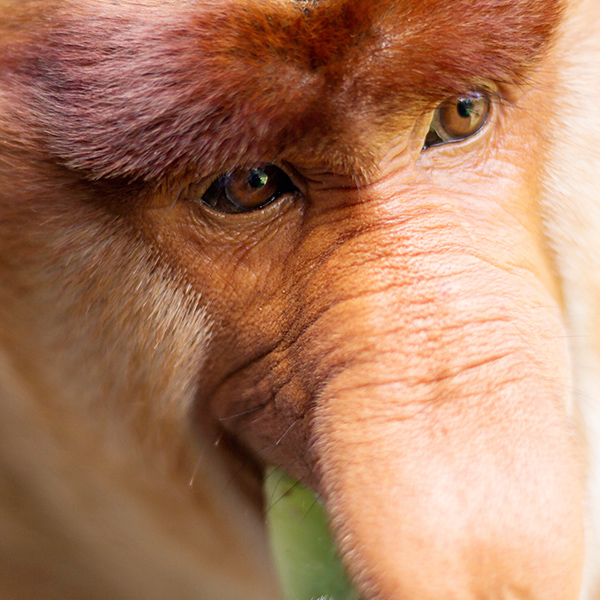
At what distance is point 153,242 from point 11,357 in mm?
418

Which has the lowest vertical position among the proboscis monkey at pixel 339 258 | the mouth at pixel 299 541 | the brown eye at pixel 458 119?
the mouth at pixel 299 541

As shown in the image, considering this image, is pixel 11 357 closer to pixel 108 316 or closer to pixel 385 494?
pixel 108 316

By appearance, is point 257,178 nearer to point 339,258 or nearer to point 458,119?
point 339,258

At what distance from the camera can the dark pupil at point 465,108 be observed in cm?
109

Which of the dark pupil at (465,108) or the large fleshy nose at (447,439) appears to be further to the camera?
the dark pupil at (465,108)

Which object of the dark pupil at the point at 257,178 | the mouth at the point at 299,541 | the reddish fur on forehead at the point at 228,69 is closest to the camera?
the reddish fur on forehead at the point at 228,69

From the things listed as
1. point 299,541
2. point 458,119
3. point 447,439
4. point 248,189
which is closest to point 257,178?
point 248,189

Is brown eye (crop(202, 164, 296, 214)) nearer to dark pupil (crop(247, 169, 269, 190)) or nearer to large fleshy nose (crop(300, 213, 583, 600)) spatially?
dark pupil (crop(247, 169, 269, 190))

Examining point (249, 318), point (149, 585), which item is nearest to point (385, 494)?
point (249, 318)

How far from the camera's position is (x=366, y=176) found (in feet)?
3.43

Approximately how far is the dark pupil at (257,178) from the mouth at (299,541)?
1.65ft

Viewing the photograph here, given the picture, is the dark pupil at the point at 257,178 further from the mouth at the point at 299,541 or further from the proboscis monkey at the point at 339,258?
the mouth at the point at 299,541

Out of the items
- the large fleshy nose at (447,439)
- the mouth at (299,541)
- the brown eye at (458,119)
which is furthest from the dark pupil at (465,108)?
the mouth at (299,541)

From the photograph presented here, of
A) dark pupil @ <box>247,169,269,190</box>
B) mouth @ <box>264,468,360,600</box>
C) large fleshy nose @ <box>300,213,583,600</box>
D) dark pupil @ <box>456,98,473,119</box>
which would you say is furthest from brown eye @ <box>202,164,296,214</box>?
mouth @ <box>264,468,360,600</box>
